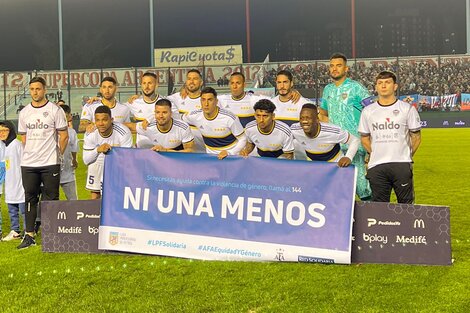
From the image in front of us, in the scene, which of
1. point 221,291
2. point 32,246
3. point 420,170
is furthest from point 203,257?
point 420,170

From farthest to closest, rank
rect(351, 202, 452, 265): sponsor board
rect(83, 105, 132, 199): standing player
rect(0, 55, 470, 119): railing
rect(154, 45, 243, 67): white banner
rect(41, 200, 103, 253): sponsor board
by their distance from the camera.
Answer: rect(154, 45, 243, 67): white banner < rect(0, 55, 470, 119): railing < rect(83, 105, 132, 199): standing player < rect(41, 200, 103, 253): sponsor board < rect(351, 202, 452, 265): sponsor board

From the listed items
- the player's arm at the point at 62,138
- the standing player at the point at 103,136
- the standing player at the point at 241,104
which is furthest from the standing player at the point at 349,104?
the player's arm at the point at 62,138

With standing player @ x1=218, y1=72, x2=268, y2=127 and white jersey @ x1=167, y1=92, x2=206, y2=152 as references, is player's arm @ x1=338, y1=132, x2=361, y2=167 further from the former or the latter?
white jersey @ x1=167, y1=92, x2=206, y2=152

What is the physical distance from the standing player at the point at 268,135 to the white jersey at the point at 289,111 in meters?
0.60

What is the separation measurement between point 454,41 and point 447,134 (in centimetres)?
1339

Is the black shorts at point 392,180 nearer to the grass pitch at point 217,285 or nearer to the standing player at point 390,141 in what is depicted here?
the standing player at point 390,141

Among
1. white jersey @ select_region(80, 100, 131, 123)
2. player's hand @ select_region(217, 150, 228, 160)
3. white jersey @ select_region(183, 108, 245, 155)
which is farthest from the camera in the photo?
white jersey @ select_region(80, 100, 131, 123)

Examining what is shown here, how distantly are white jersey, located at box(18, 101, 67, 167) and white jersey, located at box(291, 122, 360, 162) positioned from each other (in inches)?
111

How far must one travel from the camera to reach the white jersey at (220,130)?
238 inches

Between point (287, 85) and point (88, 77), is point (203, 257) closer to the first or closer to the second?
point (287, 85)

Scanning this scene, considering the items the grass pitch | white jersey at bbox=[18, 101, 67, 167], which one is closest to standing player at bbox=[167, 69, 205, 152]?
white jersey at bbox=[18, 101, 67, 167]

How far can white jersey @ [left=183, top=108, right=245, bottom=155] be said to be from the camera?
6.04 m

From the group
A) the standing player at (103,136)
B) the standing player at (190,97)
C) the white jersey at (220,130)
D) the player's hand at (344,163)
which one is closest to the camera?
the player's hand at (344,163)

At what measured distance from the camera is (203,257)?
16.2ft
